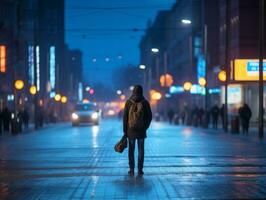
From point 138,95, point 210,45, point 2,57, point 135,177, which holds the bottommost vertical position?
point 135,177

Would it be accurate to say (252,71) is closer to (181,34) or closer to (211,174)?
(211,174)

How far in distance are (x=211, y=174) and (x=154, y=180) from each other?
1.81m

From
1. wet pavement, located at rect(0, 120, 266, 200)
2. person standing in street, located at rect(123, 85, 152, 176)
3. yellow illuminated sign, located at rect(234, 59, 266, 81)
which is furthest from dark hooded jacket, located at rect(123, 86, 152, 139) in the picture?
yellow illuminated sign, located at rect(234, 59, 266, 81)

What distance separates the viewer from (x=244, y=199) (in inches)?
521

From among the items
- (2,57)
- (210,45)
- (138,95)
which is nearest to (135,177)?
(138,95)

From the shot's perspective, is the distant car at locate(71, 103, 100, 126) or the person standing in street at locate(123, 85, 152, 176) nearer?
the person standing in street at locate(123, 85, 152, 176)

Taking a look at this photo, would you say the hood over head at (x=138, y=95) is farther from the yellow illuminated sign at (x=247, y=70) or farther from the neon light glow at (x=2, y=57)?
the neon light glow at (x=2, y=57)

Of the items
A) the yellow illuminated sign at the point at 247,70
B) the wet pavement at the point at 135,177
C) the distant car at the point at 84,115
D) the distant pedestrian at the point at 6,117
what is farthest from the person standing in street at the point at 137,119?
the distant car at the point at 84,115

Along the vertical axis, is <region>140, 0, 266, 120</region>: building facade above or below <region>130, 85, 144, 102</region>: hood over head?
above

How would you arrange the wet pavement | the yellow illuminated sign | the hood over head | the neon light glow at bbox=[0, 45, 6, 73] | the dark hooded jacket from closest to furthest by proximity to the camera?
the wet pavement
the dark hooded jacket
the hood over head
the yellow illuminated sign
the neon light glow at bbox=[0, 45, 6, 73]

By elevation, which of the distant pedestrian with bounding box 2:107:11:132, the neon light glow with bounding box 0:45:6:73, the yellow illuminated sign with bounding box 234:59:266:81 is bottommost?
the distant pedestrian with bounding box 2:107:11:132

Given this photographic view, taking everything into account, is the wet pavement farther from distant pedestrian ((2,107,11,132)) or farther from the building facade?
the building facade

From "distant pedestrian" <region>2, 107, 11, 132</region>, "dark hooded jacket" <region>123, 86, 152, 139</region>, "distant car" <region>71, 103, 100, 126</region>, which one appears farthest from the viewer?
"distant car" <region>71, 103, 100, 126</region>

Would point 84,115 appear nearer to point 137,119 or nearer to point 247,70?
point 247,70
